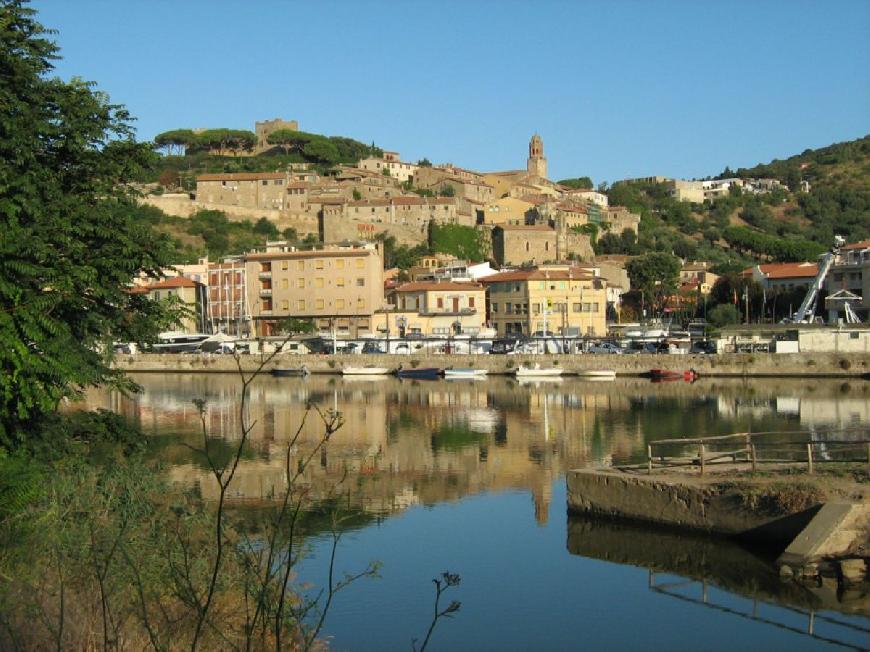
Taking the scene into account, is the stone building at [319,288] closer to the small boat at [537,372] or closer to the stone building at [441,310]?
the stone building at [441,310]

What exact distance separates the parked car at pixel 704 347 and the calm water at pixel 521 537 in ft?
56.5

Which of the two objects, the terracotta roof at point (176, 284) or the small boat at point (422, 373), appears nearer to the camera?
the small boat at point (422, 373)

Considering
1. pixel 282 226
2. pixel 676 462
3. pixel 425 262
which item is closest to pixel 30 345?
pixel 676 462

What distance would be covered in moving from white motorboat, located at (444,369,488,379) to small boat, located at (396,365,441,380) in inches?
31.8

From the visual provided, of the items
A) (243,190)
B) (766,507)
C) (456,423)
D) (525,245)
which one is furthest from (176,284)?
(766,507)

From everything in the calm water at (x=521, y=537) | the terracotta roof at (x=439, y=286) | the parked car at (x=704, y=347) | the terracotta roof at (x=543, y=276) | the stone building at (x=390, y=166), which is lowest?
the calm water at (x=521, y=537)

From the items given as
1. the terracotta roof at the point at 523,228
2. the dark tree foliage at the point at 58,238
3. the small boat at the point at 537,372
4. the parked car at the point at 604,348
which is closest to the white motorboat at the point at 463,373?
the small boat at the point at 537,372

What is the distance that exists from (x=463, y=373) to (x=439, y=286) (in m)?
13.7

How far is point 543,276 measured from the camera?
66.2 meters

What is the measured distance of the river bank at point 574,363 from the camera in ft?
165

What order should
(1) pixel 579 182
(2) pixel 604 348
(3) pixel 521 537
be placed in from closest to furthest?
(3) pixel 521 537 < (2) pixel 604 348 < (1) pixel 579 182

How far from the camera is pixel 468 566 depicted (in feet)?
53.6

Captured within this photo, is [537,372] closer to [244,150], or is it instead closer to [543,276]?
[543,276]

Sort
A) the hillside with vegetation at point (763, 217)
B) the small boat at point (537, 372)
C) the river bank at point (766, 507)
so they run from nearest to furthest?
the river bank at point (766, 507), the small boat at point (537, 372), the hillside with vegetation at point (763, 217)
